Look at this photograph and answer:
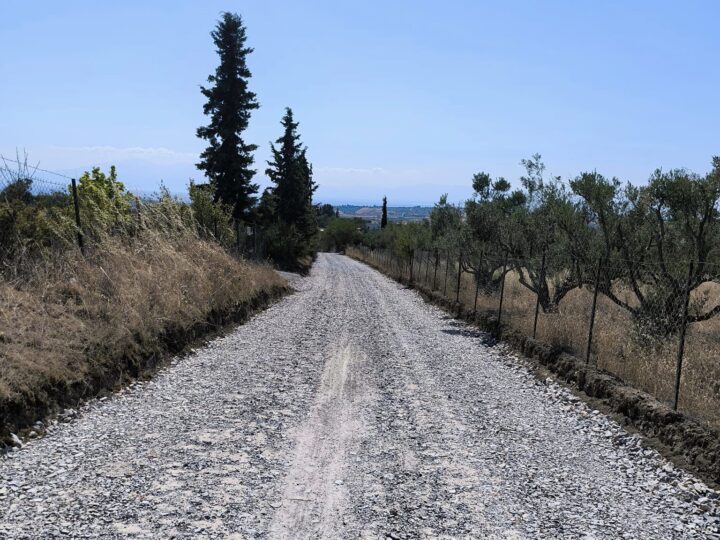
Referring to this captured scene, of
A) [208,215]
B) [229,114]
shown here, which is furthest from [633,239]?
[229,114]

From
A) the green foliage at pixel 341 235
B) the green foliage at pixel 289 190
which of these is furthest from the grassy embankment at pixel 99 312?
the green foliage at pixel 341 235

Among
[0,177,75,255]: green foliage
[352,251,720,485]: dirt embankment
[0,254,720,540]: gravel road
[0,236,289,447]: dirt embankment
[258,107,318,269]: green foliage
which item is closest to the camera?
[0,254,720,540]: gravel road

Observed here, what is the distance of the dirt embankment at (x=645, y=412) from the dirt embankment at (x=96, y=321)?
20.7 ft

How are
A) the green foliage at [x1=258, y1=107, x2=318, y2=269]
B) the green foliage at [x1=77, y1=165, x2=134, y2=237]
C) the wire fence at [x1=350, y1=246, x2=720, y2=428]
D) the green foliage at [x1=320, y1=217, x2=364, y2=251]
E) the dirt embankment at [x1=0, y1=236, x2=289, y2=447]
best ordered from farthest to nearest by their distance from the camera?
the green foliage at [x1=320, y1=217, x2=364, y2=251], the green foliage at [x1=258, y1=107, x2=318, y2=269], the green foliage at [x1=77, y1=165, x2=134, y2=237], the wire fence at [x1=350, y1=246, x2=720, y2=428], the dirt embankment at [x1=0, y1=236, x2=289, y2=447]

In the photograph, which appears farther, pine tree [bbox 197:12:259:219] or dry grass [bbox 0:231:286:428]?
pine tree [bbox 197:12:259:219]

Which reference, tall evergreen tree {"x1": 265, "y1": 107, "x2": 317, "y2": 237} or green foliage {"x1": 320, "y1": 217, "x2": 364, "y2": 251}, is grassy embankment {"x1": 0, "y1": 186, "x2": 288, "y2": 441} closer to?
tall evergreen tree {"x1": 265, "y1": 107, "x2": 317, "y2": 237}

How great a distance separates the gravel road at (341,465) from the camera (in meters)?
3.88

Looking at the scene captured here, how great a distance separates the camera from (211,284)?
12.7 m

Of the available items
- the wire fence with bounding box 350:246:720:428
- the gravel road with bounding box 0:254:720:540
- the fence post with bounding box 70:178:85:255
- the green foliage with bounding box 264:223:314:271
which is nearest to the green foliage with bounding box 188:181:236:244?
the fence post with bounding box 70:178:85:255

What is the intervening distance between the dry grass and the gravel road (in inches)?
19.2

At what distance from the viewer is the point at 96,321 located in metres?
7.73

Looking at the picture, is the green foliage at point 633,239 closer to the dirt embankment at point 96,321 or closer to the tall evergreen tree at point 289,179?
the dirt embankment at point 96,321

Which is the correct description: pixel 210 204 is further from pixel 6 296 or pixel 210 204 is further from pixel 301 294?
pixel 6 296

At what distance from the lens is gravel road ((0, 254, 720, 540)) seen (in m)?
3.88
